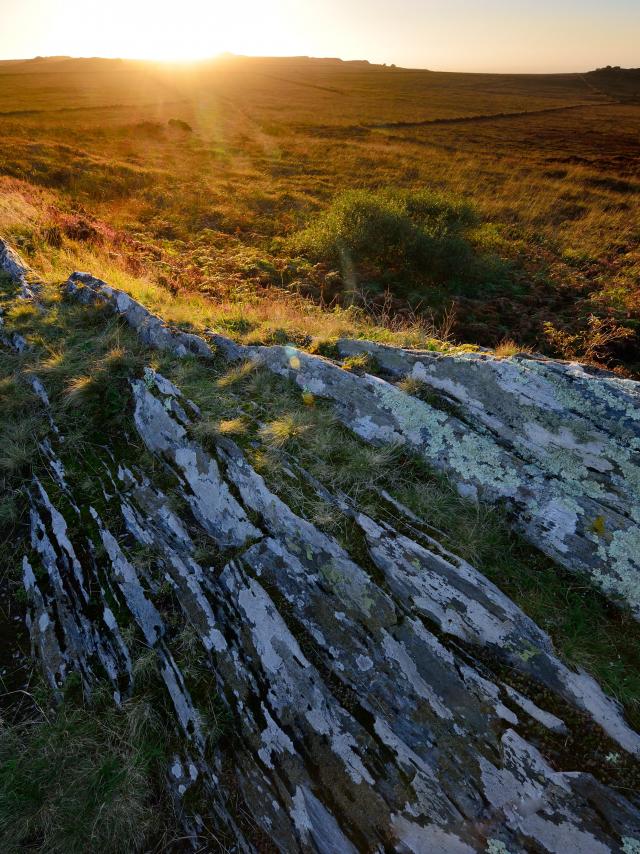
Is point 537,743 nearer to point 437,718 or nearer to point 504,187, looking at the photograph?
point 437,718

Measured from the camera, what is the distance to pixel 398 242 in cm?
1648

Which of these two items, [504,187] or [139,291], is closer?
[139,291]

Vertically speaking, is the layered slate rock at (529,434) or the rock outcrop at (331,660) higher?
the layered slate rock at (529,434)

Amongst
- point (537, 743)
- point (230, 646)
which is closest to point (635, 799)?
point (537, 743)

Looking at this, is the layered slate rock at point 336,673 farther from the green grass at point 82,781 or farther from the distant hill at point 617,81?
the distant hill at point 617,81

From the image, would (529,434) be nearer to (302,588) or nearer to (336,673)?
(302,588)

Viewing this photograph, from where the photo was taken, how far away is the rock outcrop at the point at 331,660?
8.98 feet

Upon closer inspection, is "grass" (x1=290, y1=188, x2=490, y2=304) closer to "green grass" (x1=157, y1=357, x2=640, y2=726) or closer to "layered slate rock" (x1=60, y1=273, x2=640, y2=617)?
"layered slate rock" (x1=60, y1=273, x2=640, y2=617)

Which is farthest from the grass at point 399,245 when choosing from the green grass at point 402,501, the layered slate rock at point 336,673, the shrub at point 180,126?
the shrub at point 180,126

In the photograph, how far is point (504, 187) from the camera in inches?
1162

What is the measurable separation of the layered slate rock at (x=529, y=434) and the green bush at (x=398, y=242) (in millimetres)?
10567

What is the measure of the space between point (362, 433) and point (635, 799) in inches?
142

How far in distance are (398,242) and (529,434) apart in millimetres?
13948

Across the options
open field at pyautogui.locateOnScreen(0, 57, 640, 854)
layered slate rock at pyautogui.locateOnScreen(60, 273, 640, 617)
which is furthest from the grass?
layered slate rock at pyautogui.locateOnScreen(60, 273, 640, 617)
